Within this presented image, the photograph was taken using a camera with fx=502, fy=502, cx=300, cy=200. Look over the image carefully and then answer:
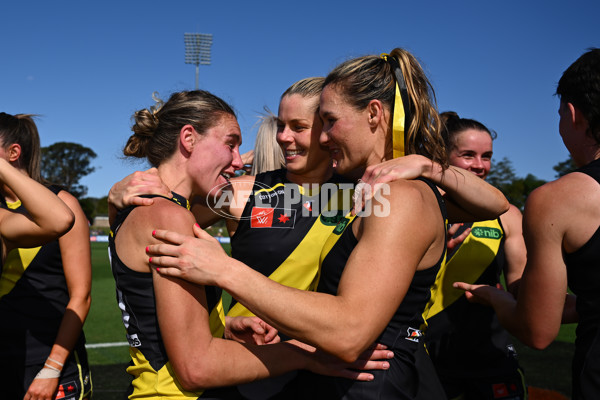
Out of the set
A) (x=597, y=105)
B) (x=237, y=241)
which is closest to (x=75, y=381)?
(x=237, y=241)

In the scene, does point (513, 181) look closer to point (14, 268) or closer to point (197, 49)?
point (197, 49)

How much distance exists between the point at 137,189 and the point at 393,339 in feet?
4.25

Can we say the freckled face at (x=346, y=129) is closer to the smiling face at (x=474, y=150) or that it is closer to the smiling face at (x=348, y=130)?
the smiling face at (x=348, y=130)

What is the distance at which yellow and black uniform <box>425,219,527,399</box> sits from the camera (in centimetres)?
Answer: 355

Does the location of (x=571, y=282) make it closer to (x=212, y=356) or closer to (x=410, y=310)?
(x=410, y=310)

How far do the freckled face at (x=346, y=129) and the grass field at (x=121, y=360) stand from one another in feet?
15.9

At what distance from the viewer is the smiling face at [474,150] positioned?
13.1 ft

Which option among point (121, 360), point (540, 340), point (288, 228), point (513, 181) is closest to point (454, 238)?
point (288, 228)

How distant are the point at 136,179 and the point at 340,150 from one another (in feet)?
3.23

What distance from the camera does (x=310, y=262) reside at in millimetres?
3170

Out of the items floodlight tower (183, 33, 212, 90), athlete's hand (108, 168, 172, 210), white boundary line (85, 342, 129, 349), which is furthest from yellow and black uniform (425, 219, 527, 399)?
floodlight tower (183, 33, 212, 90)

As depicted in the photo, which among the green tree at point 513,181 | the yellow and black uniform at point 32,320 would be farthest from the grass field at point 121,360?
the green tree at point 513,181

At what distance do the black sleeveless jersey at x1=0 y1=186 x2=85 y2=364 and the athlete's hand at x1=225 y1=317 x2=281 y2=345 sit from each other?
1.42m

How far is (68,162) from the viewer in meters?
87.0
